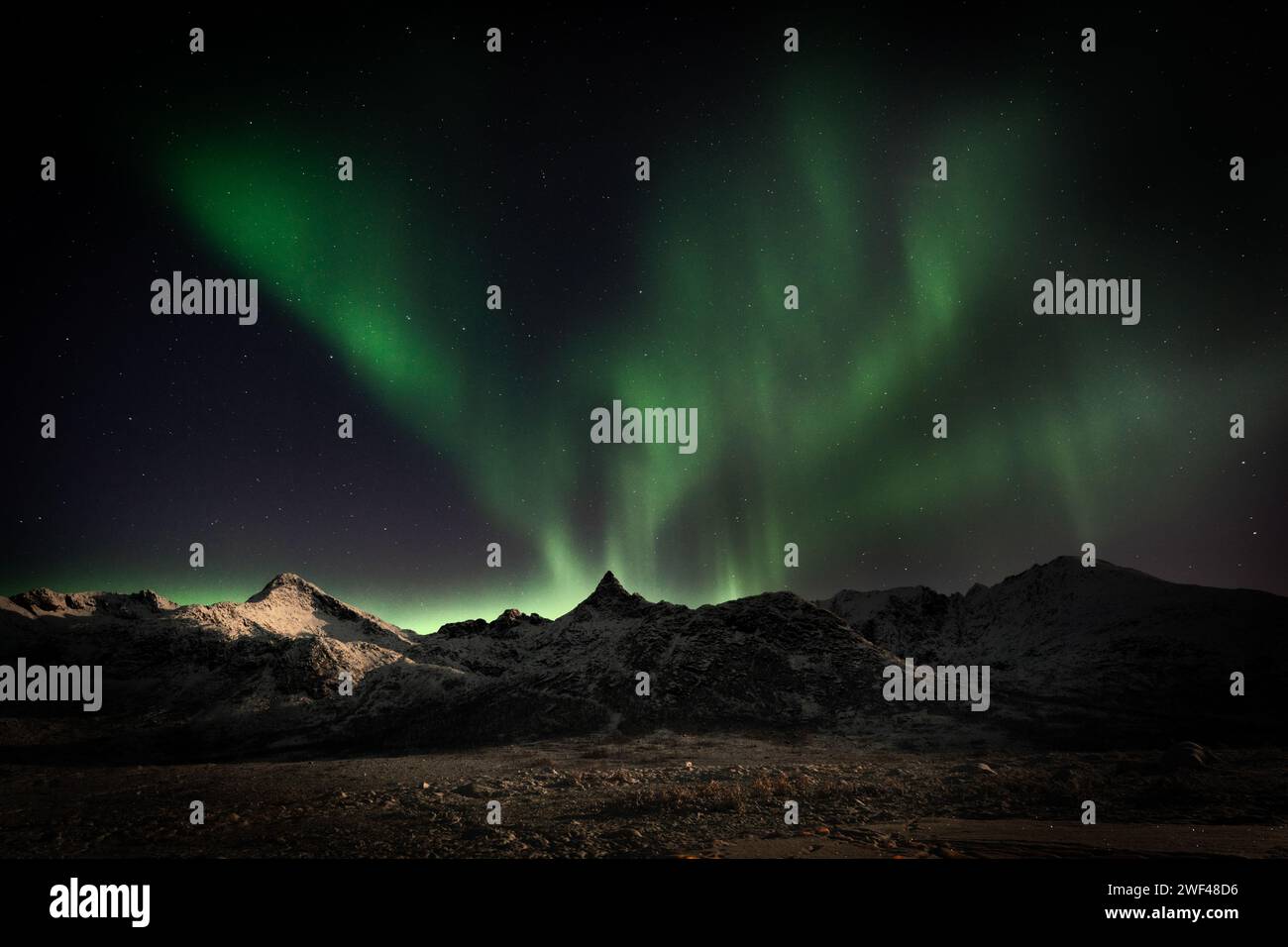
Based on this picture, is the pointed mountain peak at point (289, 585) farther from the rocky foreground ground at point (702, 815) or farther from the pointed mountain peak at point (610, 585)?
the rocky foreground ground at point (702, 815)

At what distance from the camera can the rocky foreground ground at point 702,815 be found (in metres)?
15.1

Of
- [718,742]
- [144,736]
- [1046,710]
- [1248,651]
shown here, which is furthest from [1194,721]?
[144,736]

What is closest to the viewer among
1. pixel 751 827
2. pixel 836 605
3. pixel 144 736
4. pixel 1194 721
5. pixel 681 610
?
pixel 751 827

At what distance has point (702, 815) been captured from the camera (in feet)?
58.1

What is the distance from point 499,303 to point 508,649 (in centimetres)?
10501

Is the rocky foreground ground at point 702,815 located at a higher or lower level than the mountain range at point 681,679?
higher

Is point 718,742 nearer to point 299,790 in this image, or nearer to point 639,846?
point 299,790

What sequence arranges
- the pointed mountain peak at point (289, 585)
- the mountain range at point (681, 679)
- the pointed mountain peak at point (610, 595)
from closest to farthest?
the mountain range at point (681, 679)
the pointed mountain peak at point (610, 595)
the pointed mountain peak at point (289, 585)

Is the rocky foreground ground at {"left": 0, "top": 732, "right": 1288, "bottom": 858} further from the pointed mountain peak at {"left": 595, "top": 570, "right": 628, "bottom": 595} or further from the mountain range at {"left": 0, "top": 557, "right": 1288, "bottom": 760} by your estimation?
the pointed mountain peak at {"left": 595, "top": 570, "right": 628, "bottom": 595}

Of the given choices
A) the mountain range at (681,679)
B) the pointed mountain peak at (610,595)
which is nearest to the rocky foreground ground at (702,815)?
the mountain range at (681,679)

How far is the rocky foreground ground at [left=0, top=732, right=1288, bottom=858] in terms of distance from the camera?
15.1 meters

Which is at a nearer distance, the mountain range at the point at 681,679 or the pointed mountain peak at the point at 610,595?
the mountain range at the point at 681,679

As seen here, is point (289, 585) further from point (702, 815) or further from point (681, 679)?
point (702, 815)
